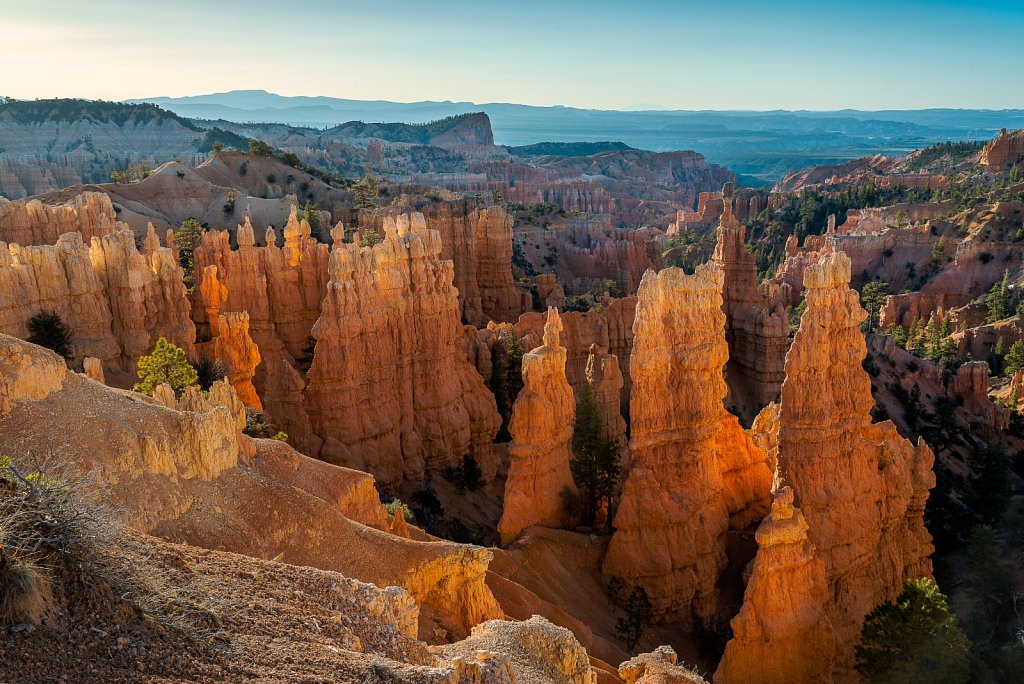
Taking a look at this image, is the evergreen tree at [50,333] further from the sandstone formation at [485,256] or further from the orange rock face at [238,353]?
the sandstone formation at [485,256]

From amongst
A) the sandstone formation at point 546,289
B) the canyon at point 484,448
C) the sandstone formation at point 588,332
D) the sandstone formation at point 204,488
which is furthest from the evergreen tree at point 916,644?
the sandstone formation at point 546,289

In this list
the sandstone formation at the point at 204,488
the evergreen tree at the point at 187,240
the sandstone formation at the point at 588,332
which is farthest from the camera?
the evergreen tree at the point at 187,240

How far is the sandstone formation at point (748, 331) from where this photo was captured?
4138 cm

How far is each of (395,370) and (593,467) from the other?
8.82 m

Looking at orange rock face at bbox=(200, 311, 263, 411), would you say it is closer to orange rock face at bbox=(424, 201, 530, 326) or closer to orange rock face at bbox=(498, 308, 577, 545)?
orange rock face at bbox=(498, 308, 577, 545)

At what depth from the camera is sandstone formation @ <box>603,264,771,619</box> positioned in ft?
69.7

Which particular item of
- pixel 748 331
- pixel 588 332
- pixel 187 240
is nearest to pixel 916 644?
pixel 588 332

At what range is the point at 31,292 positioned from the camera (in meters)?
24.8

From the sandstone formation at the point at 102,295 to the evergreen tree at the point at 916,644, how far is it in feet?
67.1

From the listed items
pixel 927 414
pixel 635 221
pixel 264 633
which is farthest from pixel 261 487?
pixel 635 221

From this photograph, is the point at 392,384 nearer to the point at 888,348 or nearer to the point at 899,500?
the point at 899,500

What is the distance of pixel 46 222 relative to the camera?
35.6 meters

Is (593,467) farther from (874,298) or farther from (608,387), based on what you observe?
(874,298)

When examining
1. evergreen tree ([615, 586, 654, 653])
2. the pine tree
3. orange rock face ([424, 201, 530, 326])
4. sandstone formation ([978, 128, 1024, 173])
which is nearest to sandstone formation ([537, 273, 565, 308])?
orange rock face ([424, 201, 530, 326])
